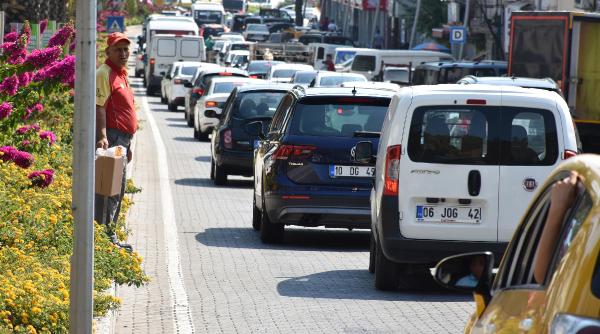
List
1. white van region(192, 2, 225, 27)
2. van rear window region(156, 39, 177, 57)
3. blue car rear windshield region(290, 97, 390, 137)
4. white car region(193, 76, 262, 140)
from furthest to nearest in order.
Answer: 1. white van region(192, 2, 225, 27)
2. van rear window region(156, 39, 177, 57)
3. white car region(193, 76, 262, 140)
4. blue car rear windshield region(290, 97, 390, 137)

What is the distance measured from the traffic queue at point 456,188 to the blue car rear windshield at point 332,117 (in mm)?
12

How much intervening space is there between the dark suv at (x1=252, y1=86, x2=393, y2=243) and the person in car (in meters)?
9.79

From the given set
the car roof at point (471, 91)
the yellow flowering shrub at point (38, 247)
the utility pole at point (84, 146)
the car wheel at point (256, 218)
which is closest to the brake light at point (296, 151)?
the yellow flowering shrub at point (38, 247)

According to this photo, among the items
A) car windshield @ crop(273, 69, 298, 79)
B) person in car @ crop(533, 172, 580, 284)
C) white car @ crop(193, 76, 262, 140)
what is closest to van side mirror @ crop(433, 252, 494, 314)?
person in car @ crop(533, 172, 580, 284)

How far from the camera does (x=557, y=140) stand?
1149cm

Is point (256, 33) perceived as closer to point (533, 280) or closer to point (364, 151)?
point (364, 151)

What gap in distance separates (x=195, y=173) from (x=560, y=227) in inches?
810

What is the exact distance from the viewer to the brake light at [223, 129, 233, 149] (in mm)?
22302

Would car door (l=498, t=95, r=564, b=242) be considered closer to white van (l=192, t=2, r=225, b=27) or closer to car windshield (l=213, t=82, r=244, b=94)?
car windshield (l=213, t=82, r=244, b=94)

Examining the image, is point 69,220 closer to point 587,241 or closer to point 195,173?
point 587,241

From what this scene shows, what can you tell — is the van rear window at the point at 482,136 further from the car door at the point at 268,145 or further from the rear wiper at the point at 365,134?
the car door at the point at 268,145

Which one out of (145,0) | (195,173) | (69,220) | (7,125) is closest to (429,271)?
(69,220)

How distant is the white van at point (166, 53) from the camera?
→ 2287 inches

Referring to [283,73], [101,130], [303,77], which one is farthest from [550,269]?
[283,73]
